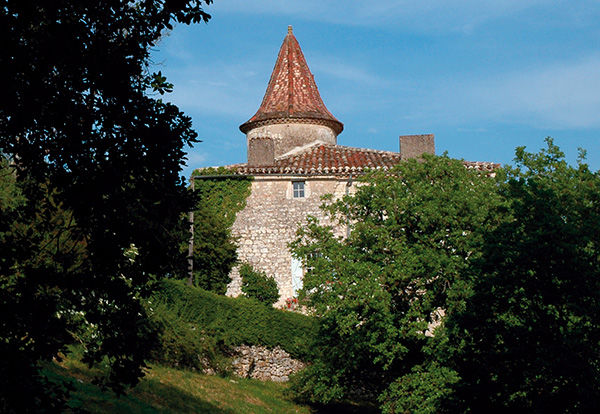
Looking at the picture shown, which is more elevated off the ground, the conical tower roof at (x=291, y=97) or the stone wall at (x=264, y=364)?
the conical tower roof at (x=291, y=97)

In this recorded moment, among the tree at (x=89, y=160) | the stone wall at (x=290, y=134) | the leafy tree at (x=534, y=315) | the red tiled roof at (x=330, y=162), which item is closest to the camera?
the tree at (x=89, y=160)

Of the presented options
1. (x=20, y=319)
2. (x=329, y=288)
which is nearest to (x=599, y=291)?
(x=329, y=288)

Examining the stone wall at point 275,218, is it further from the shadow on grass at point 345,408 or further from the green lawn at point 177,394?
the shadow on grass at point 345,408

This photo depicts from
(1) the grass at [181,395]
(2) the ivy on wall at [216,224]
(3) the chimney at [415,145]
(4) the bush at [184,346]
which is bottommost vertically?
(1) the grass at [181,395]

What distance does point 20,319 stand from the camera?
22.9 feet

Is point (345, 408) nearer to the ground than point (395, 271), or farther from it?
nearer to the ground

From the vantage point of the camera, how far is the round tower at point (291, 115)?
3631 centimetres

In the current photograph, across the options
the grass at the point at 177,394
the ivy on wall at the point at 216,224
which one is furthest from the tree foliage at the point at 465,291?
the ivy on wall at the point at 216,224

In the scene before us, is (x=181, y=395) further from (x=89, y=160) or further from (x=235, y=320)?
(x=89, y=160)

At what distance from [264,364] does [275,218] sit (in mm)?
7797

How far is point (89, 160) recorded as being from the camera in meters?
7.30

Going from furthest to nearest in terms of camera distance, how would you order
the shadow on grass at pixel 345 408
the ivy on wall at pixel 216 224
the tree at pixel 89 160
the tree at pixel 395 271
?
Answer: the ivy on wall at pixel 216 224
the shadow on grass at pixel 345 408
the tree at pixel 395 271
the tree at pixel 89 160

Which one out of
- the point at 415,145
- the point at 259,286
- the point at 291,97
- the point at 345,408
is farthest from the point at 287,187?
the point at 345,408

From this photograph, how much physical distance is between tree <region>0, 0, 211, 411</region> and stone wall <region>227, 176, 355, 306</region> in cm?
2335
